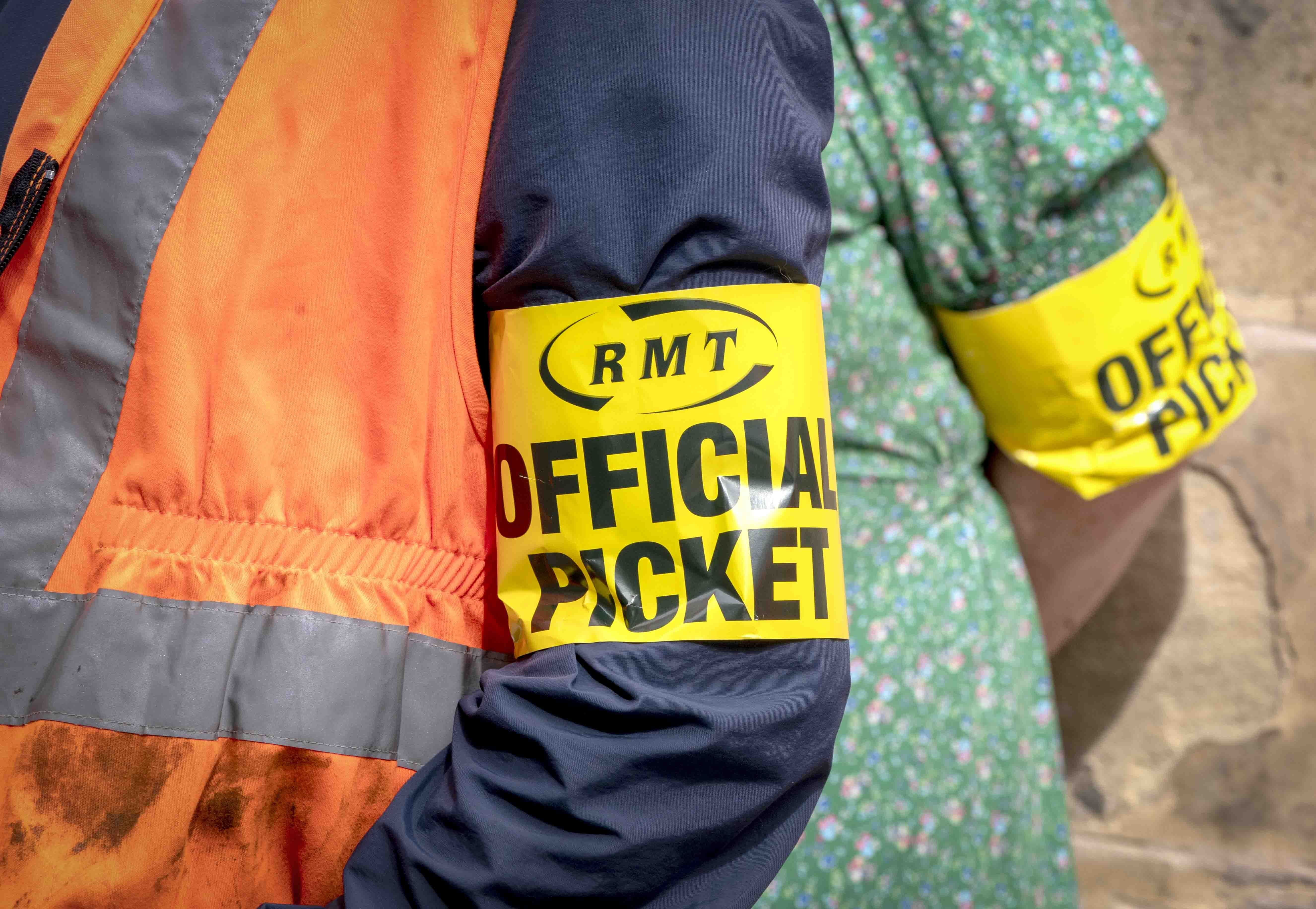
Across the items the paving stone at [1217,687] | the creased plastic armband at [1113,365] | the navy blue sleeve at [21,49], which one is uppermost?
the navy blue sleeve at [21,49]

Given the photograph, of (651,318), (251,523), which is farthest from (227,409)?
(651,318)

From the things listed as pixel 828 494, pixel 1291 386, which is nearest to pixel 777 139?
pixel 828 494

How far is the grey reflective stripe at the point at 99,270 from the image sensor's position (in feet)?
1.34

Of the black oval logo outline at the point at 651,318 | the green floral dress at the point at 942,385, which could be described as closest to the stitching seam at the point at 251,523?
the black oval logo outline at the point at 651,318

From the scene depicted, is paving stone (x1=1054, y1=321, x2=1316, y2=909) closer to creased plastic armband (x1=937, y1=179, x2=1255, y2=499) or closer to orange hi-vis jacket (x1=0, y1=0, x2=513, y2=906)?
creased plastic armband (x1=937, y1=179, x2=1255, y2=499)

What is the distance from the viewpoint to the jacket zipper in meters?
0.40

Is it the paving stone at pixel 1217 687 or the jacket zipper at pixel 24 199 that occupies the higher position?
the jacket zipper at pixel 24 199

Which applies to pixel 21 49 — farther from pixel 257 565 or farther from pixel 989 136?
pixel 989 136

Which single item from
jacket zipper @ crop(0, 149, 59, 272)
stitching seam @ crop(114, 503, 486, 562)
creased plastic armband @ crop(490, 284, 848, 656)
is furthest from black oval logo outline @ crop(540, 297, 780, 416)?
jacket zipper @ crop(0, 149, 59, 272)

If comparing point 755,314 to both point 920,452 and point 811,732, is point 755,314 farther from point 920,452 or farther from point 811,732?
point 920,452

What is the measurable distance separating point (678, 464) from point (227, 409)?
0.21 m

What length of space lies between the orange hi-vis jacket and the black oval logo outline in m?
0.05

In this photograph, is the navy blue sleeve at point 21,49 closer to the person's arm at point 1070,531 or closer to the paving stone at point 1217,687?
the person's arm at point 1070,531

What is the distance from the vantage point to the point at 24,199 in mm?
404
